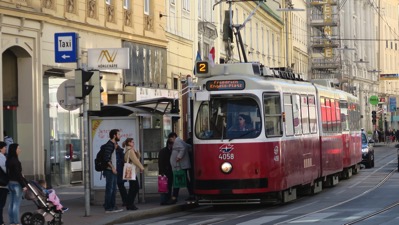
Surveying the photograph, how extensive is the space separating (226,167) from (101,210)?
10.2ft

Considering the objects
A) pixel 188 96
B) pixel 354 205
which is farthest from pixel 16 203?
pixel 354 205

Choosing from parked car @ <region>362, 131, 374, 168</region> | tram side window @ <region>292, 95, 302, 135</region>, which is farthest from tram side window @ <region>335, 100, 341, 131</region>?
parked car @ <region>362, 131, 374, 168</region>

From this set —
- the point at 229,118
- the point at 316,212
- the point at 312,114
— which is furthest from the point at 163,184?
the point at 312,114

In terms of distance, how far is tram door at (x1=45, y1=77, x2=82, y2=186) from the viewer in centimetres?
3172

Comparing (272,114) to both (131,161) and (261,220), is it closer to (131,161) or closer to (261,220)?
(131,161)

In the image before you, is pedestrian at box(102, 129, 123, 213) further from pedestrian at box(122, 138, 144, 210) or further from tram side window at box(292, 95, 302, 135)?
tram side window at box(292, 95, 302, 135)

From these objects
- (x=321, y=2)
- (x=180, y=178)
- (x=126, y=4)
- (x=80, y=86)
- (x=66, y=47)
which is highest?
(x=321, y=2)

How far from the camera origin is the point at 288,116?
24734mm

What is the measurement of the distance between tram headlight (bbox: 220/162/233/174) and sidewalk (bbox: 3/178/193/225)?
1871mm

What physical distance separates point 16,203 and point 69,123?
14.5m

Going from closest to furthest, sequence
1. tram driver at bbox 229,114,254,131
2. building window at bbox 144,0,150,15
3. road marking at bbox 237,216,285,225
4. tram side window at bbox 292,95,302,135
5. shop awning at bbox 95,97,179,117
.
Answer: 1. road marking at bbox 237,216,285,225
2. tram driver at bbox 229,114,254,131
3. shop awning at bbox 95,97,179,117
4. tram side window at bbox 292,95,302,135
5. building window at bbox 144,0,150,15

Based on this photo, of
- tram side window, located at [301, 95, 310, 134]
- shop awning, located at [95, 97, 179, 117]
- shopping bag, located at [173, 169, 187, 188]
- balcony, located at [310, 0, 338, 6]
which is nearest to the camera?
shop awning, located at [95, 97, 179, 117]

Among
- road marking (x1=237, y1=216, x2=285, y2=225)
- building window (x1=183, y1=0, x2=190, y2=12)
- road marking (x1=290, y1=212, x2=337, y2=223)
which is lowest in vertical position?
road marking (x1=237, y1=216, x2=285, y2=225)

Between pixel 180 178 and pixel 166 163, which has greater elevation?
pixel 166 163
